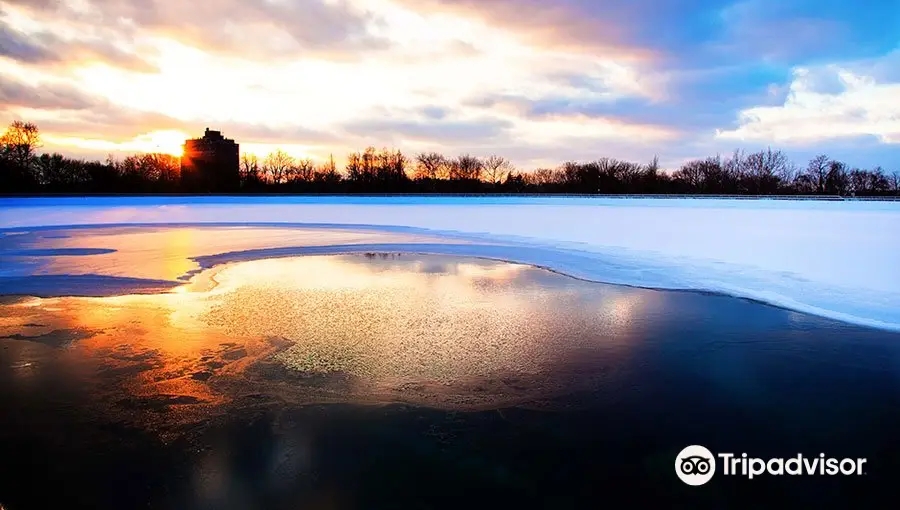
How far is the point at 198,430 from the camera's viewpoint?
3.94 m

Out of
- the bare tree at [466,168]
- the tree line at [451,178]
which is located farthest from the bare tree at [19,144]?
the bare tree at [466,168]

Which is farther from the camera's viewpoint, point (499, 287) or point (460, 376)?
point (499, 287)

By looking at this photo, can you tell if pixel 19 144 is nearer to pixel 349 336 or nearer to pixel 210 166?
pixel 210 166

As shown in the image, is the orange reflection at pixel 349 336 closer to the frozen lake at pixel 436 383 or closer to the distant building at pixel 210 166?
the frozen lake at pixel 436 383

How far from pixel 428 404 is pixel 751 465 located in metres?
2.19

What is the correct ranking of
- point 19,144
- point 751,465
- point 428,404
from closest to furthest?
point 751,465 < point 428,404 < point 19,144

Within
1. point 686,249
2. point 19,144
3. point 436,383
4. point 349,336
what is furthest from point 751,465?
point 19,144

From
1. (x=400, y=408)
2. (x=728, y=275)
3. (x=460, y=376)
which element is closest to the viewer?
(x=400, y=408)

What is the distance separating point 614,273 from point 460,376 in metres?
6.32

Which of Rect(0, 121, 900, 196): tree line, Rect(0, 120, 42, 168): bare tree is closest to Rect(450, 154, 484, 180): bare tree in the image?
Rect(0, 121, 900, 196): tree line

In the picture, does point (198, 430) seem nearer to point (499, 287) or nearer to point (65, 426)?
point (65, 426)

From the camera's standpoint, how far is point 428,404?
437 cm

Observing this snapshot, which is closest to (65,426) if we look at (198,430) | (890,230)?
(198,430)

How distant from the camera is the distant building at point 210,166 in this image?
56.8 meters
